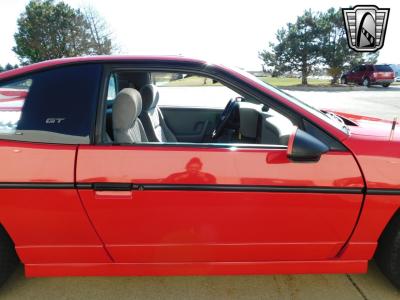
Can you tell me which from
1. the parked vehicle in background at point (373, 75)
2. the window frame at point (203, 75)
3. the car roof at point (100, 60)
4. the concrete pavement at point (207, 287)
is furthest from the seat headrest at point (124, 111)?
the parked vehicle in background at point (373, 75)

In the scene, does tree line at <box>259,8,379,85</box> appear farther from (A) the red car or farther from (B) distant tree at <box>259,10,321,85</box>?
(A) the red car

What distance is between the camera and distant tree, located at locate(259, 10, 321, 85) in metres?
24.3

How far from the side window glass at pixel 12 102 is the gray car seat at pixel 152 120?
891mm

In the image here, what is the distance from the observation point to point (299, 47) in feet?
80.4

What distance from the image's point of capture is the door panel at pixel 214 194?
1590 millimetres

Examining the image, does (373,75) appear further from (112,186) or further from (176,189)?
(112,186)

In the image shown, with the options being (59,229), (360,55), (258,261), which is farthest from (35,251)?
(360,55)

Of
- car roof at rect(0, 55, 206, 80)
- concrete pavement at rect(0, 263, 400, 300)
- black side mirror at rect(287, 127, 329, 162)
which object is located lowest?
concrete pavement at rect(0, 263, 400, 300)

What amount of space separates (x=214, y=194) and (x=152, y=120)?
3.89 ft

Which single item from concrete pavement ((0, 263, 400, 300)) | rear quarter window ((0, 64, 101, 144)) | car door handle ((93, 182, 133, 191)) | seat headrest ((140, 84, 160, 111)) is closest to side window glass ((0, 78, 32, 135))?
rear quarter window ((0, 64, 101, 144))

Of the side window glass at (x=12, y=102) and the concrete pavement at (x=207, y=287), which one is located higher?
the side window glass at (x=12, y=102)

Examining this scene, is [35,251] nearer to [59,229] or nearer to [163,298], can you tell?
[59,229]

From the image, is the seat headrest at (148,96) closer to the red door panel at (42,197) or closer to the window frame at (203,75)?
the window frame at (203,75)

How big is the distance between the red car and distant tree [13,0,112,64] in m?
30.5
